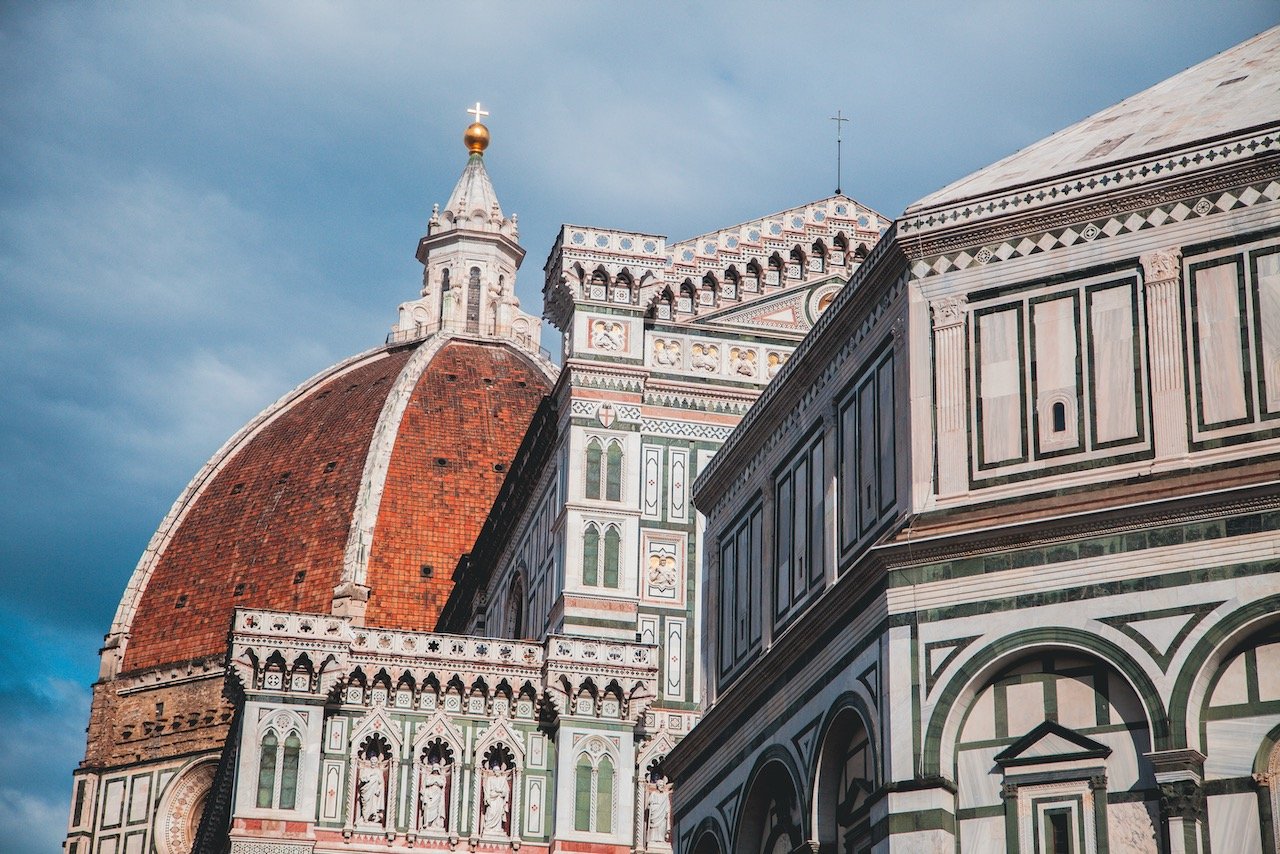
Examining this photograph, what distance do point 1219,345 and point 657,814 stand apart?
20913 millimetres

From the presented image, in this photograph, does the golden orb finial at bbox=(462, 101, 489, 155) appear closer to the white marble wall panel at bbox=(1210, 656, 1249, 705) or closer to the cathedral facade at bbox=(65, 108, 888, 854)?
the cathedral facade at bbox=(65, 108, 888, 854)

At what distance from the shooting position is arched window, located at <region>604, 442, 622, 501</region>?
4025cm

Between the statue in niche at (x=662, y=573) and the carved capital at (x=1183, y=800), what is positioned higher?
the statue in niche at (x=662, y=573)

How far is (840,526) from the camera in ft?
74.0

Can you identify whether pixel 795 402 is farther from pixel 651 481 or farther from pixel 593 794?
pixel 651 481

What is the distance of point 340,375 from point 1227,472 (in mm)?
94016

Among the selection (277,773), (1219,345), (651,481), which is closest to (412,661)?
(277,773)

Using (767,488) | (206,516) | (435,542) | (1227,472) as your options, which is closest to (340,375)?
(206,516)

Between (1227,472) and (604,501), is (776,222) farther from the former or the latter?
(1227,472)

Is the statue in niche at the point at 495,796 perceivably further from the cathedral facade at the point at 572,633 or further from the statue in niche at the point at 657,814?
the statue in niche at the point at 657,814

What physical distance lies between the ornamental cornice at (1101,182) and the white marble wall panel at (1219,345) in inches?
36.5

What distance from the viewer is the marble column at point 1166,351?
62.8ft

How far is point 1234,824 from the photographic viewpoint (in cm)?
1761

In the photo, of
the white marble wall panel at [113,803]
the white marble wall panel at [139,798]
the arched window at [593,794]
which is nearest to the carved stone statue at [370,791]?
the arched window at [593,794]
